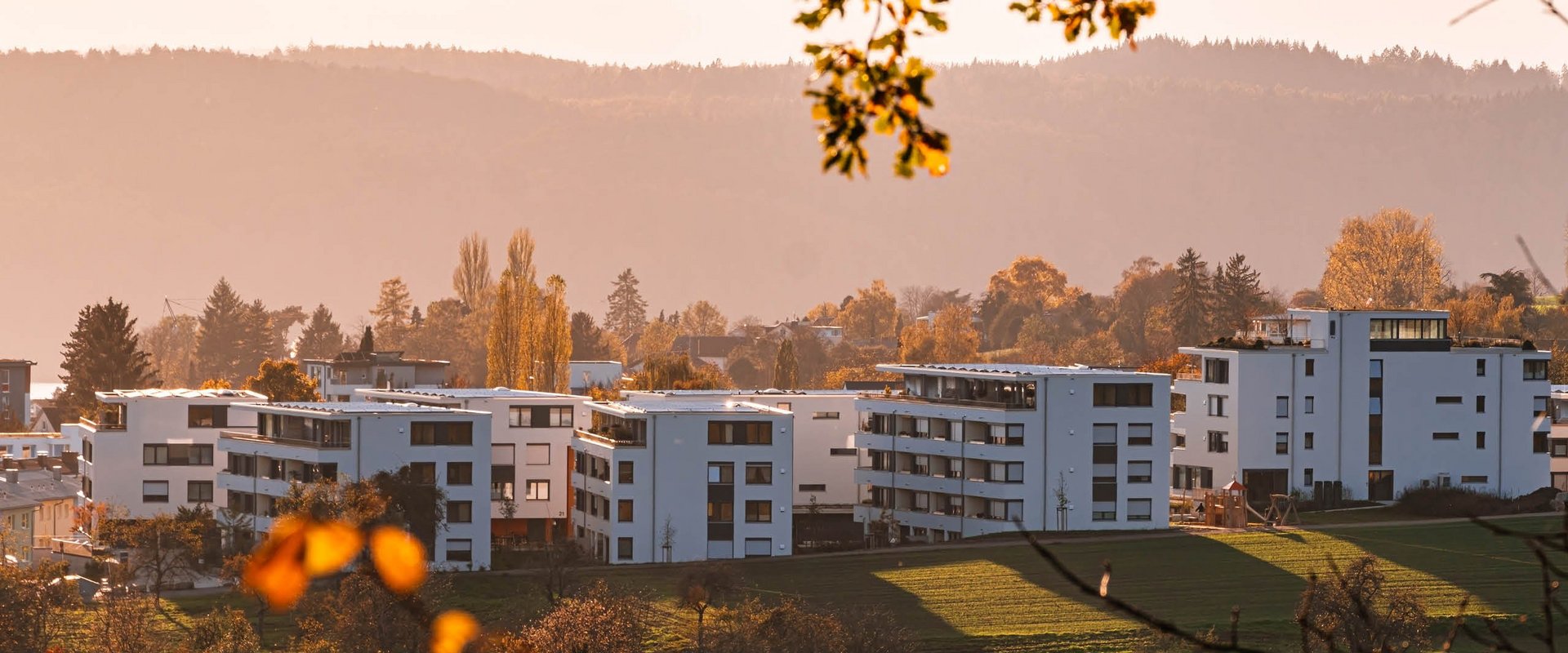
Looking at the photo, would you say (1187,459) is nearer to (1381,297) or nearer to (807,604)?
(807,604)

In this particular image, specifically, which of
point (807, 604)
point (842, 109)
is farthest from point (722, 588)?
point (842, 109)

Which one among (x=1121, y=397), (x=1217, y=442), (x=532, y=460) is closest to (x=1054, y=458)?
(x=1121, y=397)

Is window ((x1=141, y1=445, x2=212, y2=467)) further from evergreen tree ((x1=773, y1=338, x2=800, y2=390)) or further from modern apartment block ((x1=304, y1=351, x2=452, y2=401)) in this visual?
evergreen tree ((x1=773, y1=338, x2=800, y2=390))

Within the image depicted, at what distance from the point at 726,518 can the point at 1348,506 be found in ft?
107

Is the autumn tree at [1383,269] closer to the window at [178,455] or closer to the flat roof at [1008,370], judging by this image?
the flat roof at [1008,370]

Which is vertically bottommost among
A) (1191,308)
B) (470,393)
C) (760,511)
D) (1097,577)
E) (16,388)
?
(1097,577)

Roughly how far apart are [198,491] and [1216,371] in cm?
4722

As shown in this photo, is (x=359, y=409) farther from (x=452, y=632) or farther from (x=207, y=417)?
(x=452, y=632)

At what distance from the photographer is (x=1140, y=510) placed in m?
87.9

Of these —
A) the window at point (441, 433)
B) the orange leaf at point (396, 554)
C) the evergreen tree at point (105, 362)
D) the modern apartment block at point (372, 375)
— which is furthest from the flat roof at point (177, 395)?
the evergreen tree at point (105, 362)

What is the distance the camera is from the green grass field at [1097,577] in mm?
68250

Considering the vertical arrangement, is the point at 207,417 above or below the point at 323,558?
above

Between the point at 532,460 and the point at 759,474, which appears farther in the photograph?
the point at 532,460

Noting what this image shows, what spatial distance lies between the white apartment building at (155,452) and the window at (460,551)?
16.7m
